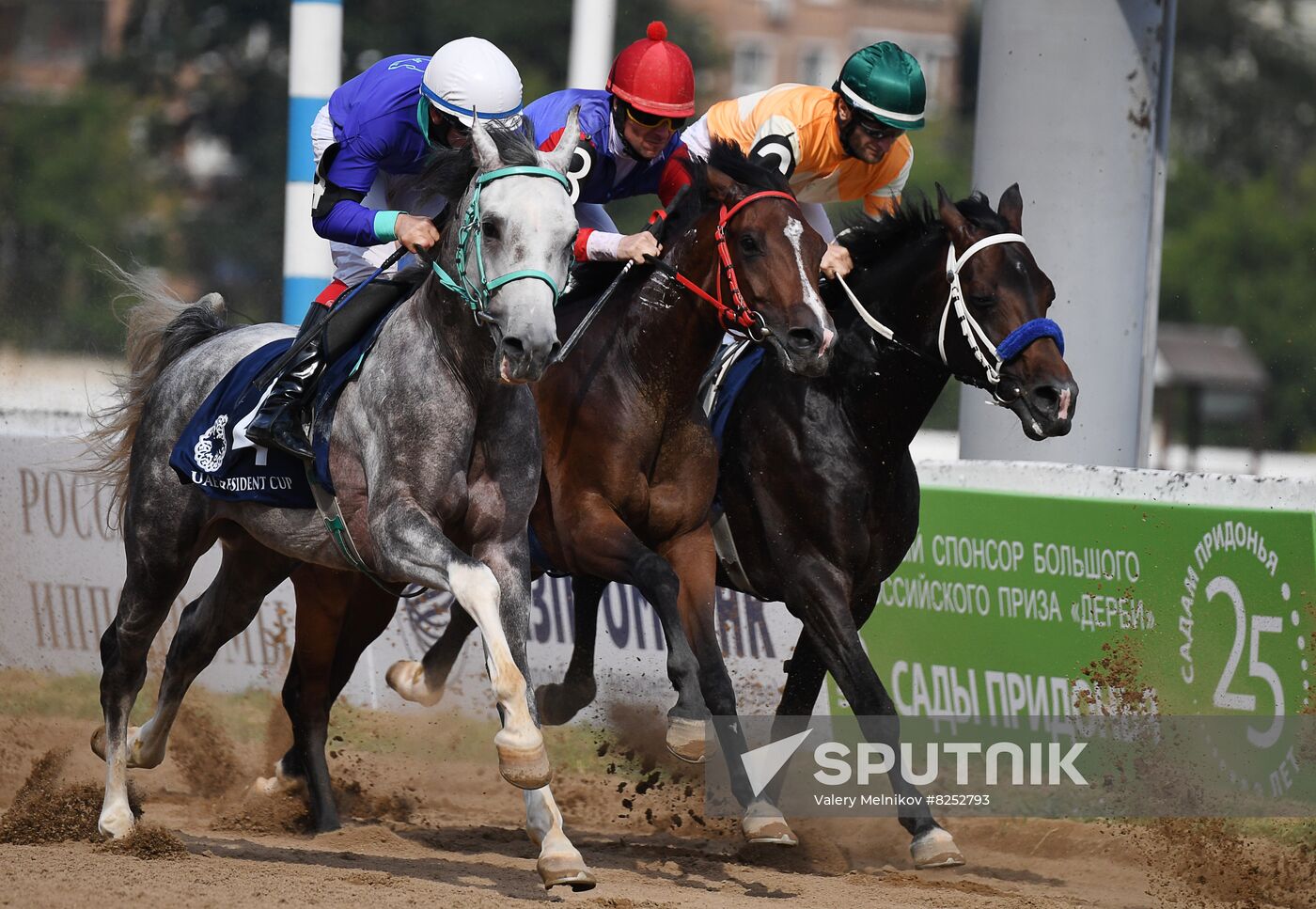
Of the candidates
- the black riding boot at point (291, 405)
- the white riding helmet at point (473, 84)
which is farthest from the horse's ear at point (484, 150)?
the black riding boot at point (291, 405)

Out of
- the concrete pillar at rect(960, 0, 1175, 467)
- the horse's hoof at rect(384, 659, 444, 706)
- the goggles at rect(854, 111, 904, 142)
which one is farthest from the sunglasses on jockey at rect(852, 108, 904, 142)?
the horse's hoof at rect(384, 659, 444, 706)

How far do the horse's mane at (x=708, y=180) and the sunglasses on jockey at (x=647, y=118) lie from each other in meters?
0.14

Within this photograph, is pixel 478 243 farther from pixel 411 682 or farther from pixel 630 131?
pixel 411 682

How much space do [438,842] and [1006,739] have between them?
2.13 meters

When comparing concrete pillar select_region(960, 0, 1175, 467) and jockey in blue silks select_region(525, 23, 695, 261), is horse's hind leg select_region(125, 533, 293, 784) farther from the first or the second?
concrete pillar select_region(960, 0, 1175, 467)

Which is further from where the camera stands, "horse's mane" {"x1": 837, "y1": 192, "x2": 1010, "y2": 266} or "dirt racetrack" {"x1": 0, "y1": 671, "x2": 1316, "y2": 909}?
"horse's mane" {"x1": 837, "y1": 192, "x2": 1010, "y2": 266}

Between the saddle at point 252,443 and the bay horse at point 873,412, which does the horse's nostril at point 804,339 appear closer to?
the bay horse at point 873,412

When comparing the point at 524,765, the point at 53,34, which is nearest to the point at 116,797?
the point at 524,765

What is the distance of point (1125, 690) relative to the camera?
6.25 m

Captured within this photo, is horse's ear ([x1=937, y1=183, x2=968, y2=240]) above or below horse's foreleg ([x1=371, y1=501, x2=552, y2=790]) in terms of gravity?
above

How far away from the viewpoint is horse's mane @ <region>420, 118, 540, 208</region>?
468 centimetres

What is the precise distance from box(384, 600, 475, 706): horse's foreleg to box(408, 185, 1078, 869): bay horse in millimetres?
394

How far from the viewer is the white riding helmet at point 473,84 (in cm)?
500

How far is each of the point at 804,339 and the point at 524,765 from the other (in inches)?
58.0
